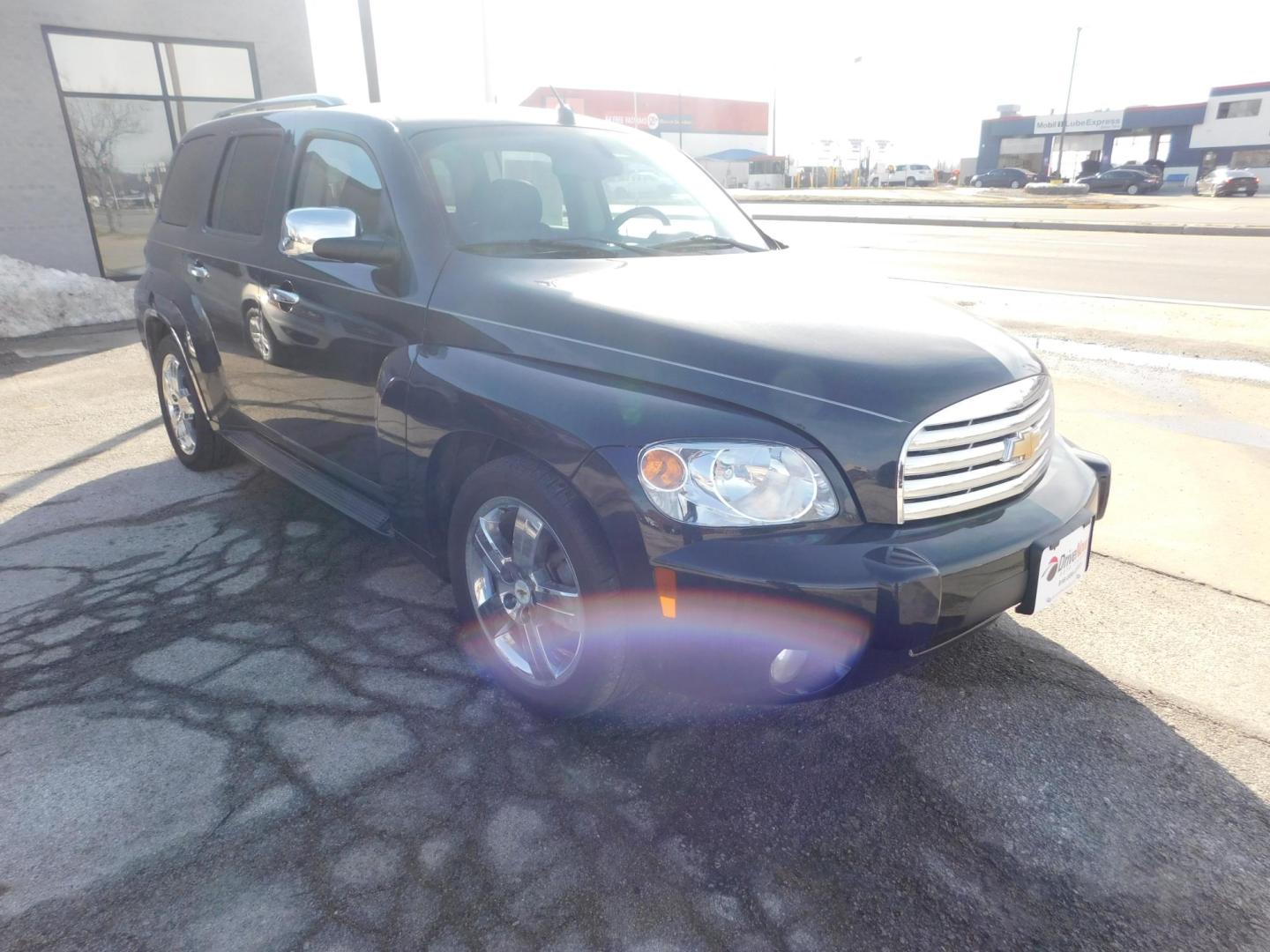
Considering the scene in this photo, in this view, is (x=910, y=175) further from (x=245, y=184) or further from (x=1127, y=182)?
(x=245, y=184)

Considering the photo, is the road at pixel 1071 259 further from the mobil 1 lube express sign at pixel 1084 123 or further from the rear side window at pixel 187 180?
the mobil 1 lube express sign at pixel 1084 123

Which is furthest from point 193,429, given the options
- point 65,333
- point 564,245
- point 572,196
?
point 65,333

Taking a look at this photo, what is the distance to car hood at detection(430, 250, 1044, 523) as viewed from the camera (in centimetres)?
229

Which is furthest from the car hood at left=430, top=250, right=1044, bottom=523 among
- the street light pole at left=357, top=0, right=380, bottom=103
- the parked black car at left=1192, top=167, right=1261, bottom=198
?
the parked black car at left=1192, top=167, right=1261, bottom=198

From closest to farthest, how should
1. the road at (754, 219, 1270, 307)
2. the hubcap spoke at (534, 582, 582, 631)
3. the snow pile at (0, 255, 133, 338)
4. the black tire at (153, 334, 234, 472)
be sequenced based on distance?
the hubcap spoke at (534, 582, 582, 631), the black tire at (153, 334, 234, 472), the snow pile at (0, 255, 133, 338), the road at (754, 219, 1270, 307)

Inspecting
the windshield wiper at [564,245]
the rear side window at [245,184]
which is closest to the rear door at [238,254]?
the rear side window at [245,184]

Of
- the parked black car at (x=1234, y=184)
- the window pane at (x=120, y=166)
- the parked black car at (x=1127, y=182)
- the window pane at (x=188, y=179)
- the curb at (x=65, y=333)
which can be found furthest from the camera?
the parked black car at (x=1127, y=182)

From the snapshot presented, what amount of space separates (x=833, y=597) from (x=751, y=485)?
1.13ft

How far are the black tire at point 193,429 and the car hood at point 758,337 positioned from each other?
2699 mm

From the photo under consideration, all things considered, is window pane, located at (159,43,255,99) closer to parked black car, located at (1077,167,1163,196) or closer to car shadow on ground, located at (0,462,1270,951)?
car shadow on ground, located at (0,462,1270,951)

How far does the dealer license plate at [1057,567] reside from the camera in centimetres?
246

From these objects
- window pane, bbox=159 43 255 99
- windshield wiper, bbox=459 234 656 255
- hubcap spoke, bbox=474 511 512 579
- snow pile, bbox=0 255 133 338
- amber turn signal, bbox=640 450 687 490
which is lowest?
snow pile, bbox=0 255 133 338

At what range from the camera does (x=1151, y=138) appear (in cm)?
5928

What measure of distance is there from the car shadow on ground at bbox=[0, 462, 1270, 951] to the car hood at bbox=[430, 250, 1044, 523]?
2.48 ft
